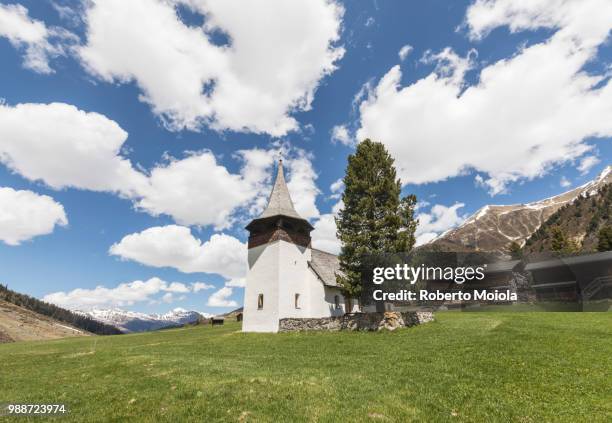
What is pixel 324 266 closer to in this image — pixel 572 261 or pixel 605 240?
pixel 572 261

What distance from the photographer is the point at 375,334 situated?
24609 mm

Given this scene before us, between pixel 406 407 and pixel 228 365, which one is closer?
pixel 406 407

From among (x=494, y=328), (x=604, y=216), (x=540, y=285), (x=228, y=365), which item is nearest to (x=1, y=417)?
(x=228, y=365)

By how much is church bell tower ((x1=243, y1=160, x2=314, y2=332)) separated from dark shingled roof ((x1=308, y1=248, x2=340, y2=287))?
4.14 ft

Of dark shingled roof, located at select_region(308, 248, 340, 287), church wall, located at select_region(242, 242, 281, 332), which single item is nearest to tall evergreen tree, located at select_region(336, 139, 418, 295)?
dark shingled roof, located at select_region(308, 248, 340, 287)

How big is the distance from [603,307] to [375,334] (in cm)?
3130

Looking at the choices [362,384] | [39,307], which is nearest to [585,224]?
[362,384]

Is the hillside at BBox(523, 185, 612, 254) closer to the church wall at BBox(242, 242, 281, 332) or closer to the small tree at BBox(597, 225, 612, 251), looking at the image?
the small tree at BBox(597, 225, 612, 251)

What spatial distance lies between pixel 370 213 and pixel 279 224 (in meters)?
10.1

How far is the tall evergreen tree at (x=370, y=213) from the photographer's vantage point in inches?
1128

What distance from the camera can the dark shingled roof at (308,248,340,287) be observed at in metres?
35.9

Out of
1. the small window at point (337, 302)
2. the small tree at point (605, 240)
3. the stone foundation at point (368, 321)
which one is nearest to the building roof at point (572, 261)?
the stone foundation at point (368, 321)

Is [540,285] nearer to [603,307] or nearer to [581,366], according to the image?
[603,307]

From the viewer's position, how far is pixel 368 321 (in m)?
26.8
